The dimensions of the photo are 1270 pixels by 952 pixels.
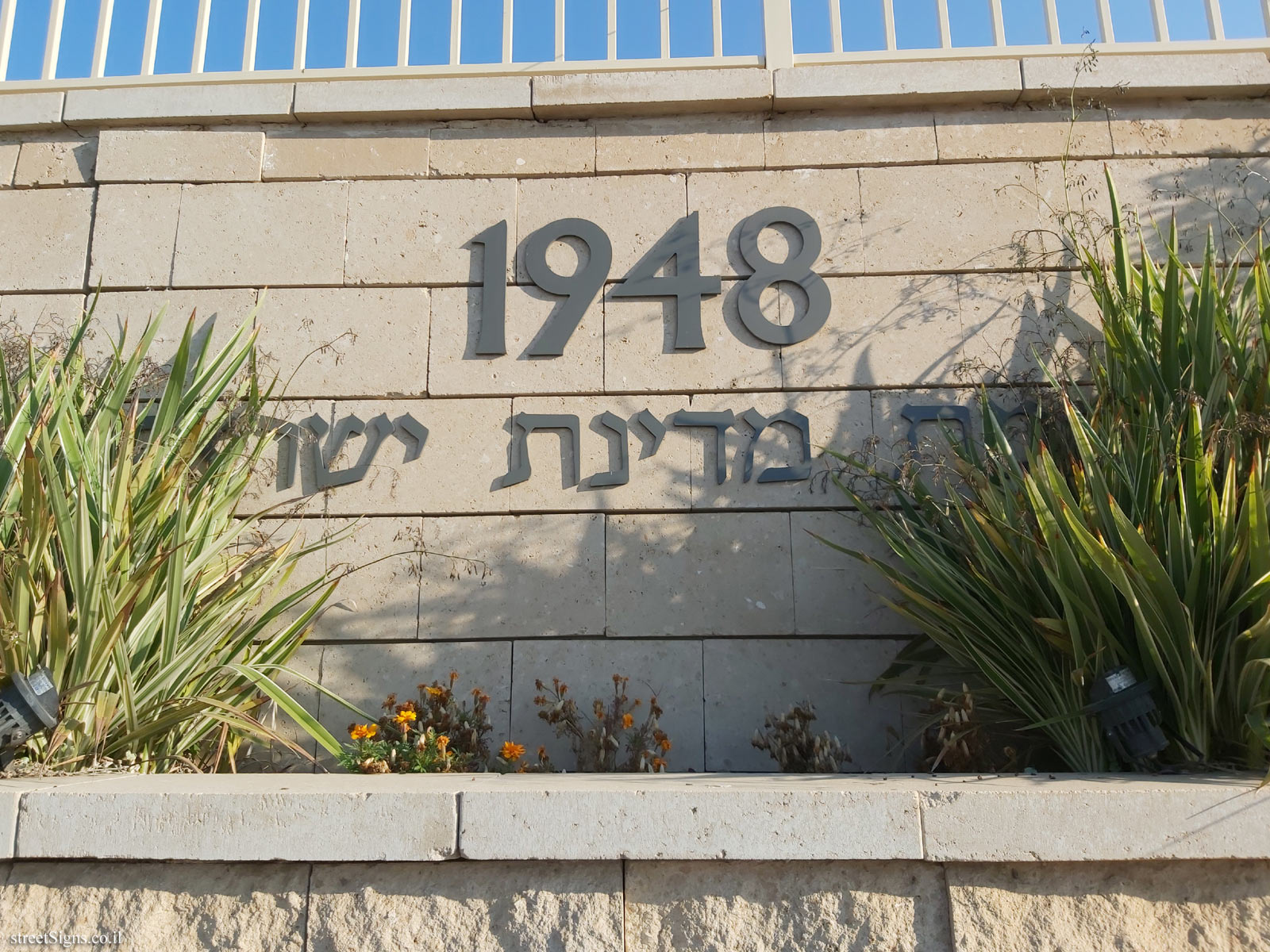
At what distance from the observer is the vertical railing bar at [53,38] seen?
4.64 metres

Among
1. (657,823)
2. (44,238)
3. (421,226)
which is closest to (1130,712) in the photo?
(657,823)

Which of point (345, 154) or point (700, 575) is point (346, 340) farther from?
point (700, 575)

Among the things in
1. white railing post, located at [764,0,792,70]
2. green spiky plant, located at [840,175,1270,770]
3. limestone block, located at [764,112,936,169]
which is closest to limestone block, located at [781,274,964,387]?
green spiky plant, located at [840,175,1270,770]

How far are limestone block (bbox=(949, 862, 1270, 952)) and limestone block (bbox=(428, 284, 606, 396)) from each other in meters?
2.41

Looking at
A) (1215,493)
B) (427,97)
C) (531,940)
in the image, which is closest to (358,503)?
(427,97)

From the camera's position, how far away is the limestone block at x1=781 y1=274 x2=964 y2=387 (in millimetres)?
4082

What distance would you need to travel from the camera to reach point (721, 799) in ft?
7.55

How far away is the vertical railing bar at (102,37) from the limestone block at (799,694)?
3.74 metres

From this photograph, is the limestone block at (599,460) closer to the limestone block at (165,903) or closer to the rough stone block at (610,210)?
the rough stone block at (610,210)

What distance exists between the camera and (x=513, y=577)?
393 cm

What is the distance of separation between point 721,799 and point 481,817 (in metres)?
0.55

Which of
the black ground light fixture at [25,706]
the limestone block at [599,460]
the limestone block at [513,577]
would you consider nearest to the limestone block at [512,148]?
the limestone block at [599,460]

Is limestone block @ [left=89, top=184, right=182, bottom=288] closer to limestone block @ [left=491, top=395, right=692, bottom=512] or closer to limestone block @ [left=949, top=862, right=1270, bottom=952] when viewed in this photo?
limestone block @ [left=491, top=395, right=692, bottom=512]

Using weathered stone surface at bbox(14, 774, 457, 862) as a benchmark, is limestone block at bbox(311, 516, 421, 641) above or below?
above
